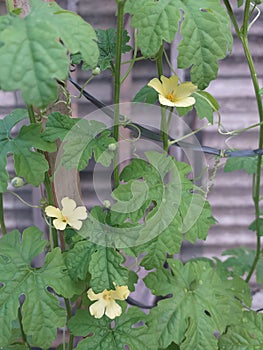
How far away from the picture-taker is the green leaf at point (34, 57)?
0.72 metres

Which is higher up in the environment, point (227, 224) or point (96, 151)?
point (96, 151)

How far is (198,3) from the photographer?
2.99 feet

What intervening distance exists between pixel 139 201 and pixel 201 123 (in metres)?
0.97

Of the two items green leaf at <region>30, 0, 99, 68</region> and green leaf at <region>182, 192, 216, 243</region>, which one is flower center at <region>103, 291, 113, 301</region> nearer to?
green leaf at <region>182, 192, 216, 243</region>

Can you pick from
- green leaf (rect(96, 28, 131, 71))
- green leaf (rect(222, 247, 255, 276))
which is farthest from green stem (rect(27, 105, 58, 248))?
green leaf (rect(222, 247, 255, 276))

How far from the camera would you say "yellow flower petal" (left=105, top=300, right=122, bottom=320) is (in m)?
1.10

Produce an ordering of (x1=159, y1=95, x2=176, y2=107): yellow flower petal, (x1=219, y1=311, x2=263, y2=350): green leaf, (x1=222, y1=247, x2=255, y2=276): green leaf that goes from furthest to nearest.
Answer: (x1=222, y1=247, x2=255, y2=276): green leaf, (x1=219, y1=311, x2=263, y2=350): green leaf, (x1=159, y1=95, x2=176, y2=107): yellow flower petal

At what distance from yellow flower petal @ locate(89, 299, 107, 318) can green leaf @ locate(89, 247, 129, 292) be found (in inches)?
4.0

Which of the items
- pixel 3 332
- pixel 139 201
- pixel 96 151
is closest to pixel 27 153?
pixel 96 151

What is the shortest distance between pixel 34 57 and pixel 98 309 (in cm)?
59

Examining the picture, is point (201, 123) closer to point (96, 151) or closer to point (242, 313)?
point (242, 313)

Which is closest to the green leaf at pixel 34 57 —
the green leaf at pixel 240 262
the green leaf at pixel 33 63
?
the green leaf at pixel 33 63

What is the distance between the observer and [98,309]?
3.63 ft

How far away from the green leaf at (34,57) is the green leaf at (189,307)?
0.64m
